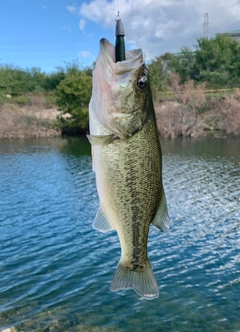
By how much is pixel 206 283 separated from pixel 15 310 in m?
4.75

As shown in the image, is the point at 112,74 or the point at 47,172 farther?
the point at 47,172

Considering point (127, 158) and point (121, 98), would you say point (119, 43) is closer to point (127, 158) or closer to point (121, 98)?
point (121, 98)

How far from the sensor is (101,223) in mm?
2602

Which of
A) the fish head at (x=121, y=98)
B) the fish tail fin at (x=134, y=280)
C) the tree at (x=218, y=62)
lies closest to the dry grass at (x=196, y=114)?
the tree at (x=218, y=62)

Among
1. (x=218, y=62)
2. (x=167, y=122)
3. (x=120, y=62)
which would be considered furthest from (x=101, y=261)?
(x=218, y=62)

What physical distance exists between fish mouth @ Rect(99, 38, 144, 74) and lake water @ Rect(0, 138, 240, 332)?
677 cm

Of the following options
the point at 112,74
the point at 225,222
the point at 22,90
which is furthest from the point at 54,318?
the point at 22,90

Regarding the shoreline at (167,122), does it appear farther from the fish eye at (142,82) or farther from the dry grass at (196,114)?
the fish eye at (142,82)

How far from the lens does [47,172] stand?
2364 cm

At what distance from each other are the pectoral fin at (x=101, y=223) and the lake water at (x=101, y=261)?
5.92 m

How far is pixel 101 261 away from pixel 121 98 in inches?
352

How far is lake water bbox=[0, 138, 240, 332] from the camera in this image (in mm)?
8148

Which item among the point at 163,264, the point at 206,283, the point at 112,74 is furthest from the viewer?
the point at 163,264

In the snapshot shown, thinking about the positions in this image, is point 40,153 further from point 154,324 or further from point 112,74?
point 112,74
